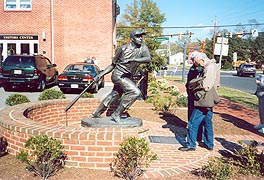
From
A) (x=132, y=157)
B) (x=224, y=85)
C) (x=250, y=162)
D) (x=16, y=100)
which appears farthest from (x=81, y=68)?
(x=224, y=85)

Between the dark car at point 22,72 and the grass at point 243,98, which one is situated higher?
the dark car at point 22,72

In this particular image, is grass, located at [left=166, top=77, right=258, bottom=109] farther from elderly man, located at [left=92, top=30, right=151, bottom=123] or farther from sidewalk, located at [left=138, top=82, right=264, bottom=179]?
elderly man, located at [left=92, top=30, right=151, bottom=123]

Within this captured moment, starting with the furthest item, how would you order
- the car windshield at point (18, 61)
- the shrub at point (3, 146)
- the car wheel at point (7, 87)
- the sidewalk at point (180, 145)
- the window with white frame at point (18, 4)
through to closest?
the window with white frame at point (18, 4) → the car wheel at point (7, 87) → the car windshield at point (18, 61) → the shrub at point (3, 146) → the sidewalk at point (180, 145)

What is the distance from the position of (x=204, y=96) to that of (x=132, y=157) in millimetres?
2179

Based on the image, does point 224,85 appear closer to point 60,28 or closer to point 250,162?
point 60,28

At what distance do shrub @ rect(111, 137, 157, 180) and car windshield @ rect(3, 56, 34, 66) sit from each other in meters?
11.4

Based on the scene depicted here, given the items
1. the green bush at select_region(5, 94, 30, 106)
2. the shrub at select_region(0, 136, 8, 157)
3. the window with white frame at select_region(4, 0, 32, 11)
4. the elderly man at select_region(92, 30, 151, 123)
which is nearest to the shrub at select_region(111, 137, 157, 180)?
the elderly man at select_region(92, 30, 151, 123)

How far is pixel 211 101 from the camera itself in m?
5.56

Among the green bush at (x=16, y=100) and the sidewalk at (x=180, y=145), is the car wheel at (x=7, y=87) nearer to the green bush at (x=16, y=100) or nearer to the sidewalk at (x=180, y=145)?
the green bush at (x=16, y=100)

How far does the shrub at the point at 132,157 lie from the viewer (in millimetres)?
4059

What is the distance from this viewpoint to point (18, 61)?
14.3m

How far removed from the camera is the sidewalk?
15.4 ft

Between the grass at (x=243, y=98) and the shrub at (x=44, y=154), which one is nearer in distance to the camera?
the shrub at (x=44, y=154)

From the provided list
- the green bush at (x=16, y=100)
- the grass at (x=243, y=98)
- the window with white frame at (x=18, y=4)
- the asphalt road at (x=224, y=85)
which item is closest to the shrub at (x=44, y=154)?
the green bush at (x=16, y=100)
